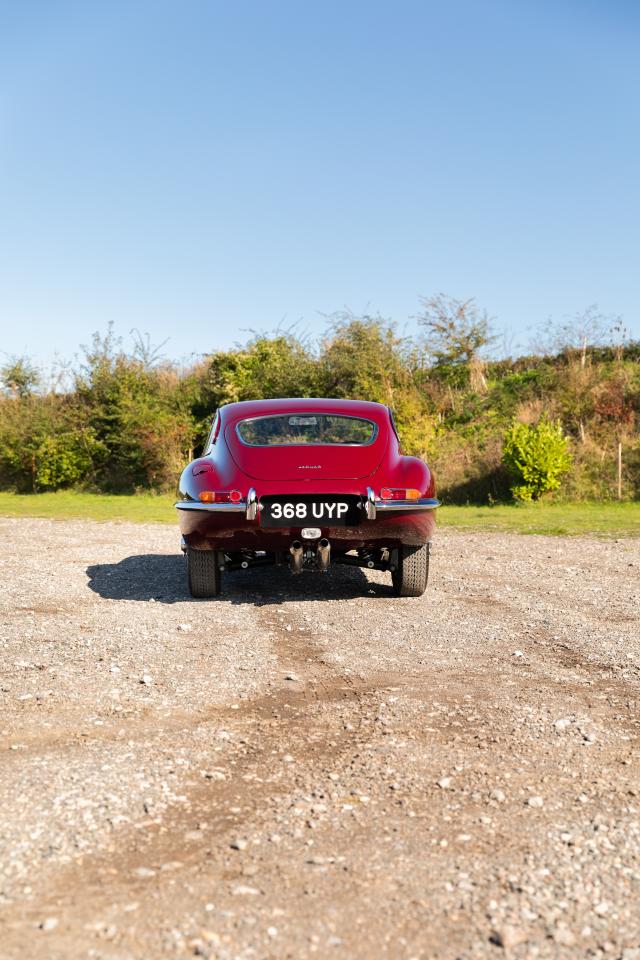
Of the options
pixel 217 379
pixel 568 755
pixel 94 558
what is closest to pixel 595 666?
pixel 568 755

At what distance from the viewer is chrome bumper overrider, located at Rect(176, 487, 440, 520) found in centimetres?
655

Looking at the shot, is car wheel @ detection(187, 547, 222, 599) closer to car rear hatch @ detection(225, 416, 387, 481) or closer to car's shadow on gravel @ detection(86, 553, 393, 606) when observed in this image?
car's shadow on gravel @ detection(86, 553, 393, 606)

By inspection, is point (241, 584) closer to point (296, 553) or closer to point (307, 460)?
point (296, 553)

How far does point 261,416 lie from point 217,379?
23.0 meters

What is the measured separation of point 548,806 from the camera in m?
2.93

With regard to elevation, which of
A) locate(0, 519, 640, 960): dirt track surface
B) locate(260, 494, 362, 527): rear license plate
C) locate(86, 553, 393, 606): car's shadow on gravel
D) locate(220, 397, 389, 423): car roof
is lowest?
locate(86, 553, 393, 606): car's shadow on gravel

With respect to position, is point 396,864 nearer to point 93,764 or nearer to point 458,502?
point 93,764

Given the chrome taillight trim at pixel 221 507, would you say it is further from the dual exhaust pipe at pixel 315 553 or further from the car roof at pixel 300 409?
the car roof at pixel 300 409

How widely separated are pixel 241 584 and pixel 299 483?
1.96 m

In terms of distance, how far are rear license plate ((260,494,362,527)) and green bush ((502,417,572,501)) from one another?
1449 cm

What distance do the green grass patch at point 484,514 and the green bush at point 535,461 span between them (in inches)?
20.5

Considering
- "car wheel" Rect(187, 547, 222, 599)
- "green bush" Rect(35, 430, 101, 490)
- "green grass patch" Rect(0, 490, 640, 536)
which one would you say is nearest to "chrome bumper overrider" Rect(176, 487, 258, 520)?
"car wheel" Rect(187, 547, 222, 599)

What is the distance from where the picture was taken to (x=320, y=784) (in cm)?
315

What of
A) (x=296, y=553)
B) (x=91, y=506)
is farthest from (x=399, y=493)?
(x=91, y=506)
